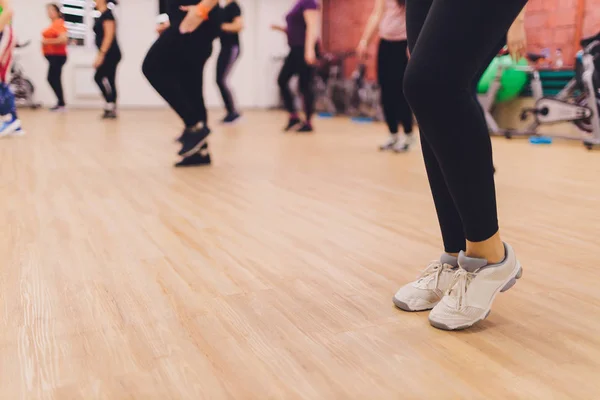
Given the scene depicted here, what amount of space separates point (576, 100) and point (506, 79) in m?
0.72

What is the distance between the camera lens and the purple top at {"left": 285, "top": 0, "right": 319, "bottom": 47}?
4.86 meters

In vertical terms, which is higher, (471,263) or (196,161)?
(471,263)

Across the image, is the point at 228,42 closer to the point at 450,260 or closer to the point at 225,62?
the point at 225,62

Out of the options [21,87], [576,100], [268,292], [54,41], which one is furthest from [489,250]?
[21,87]

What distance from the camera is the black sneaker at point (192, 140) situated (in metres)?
3.11

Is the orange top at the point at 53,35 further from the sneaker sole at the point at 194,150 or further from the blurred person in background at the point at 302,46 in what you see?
the sneaker sole at the point at 194,150

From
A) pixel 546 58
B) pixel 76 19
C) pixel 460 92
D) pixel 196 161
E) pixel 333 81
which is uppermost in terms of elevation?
pixel 460 92

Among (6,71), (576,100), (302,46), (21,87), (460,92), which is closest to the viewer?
(460,92)

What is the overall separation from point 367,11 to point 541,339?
767 centimetres

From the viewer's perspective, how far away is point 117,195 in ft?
7.85

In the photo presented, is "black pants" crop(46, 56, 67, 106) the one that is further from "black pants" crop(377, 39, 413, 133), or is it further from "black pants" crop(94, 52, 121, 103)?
"black pants" crop(377, 39, 413, 133)

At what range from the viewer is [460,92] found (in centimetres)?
99

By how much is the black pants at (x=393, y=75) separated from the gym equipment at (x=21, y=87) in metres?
5.84

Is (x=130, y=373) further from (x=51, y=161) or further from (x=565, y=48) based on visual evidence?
(x=565, y=48)
